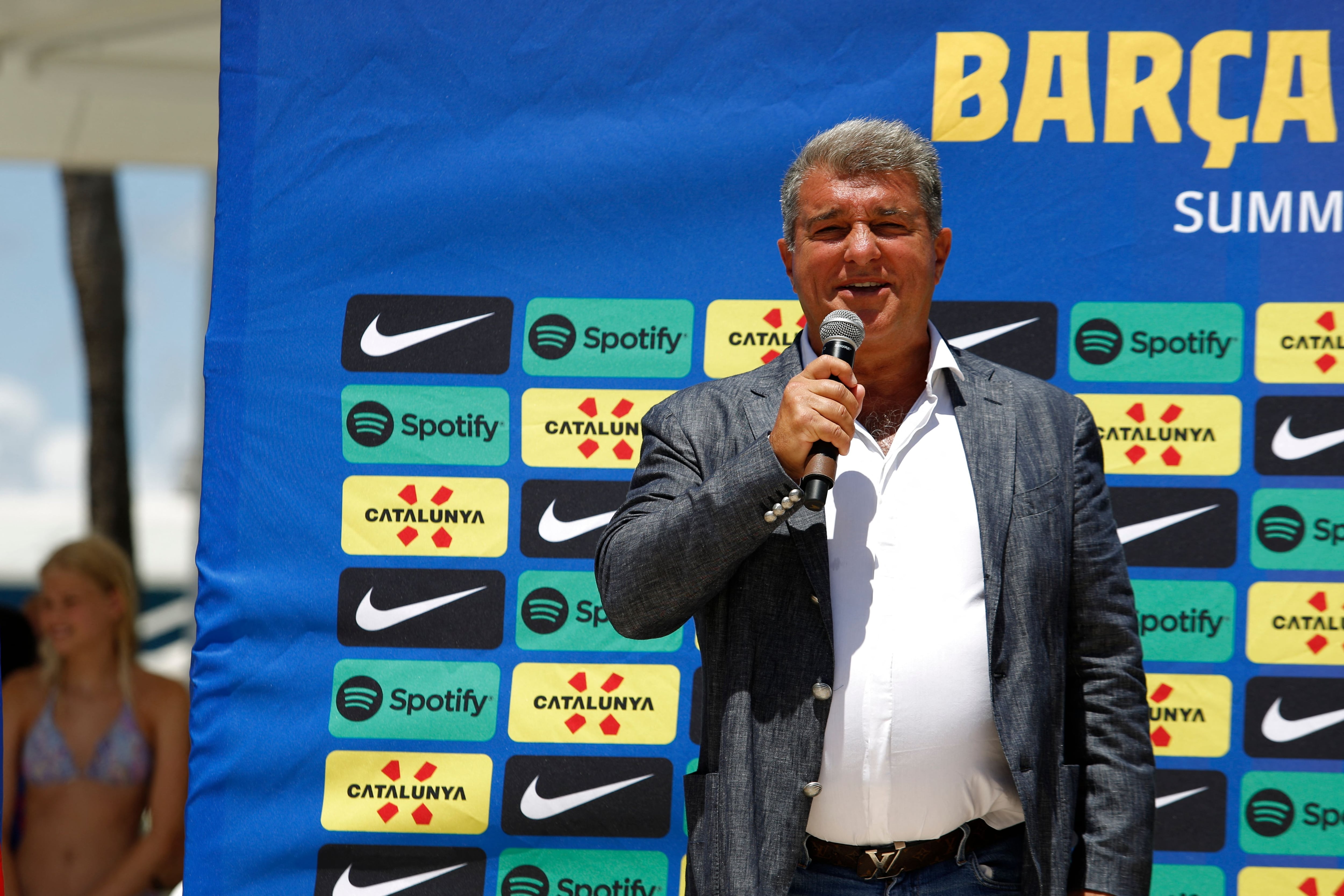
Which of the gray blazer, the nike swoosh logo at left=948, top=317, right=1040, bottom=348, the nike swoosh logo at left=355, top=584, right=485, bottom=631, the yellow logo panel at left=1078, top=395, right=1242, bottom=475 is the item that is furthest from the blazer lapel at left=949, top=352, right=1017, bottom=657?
the nike swoosh logo at left=355, top=584, right=485, bottom=631

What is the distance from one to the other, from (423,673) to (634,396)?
755mm

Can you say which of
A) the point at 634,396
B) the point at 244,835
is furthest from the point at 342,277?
the point at 244,835

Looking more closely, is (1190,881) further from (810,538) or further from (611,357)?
(611,357)

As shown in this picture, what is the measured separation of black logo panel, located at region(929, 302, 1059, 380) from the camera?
2463mm

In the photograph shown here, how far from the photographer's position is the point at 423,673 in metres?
2.48

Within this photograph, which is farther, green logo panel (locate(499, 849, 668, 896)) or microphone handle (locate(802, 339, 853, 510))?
green logo panel (locate(499, 849, 668, 896))

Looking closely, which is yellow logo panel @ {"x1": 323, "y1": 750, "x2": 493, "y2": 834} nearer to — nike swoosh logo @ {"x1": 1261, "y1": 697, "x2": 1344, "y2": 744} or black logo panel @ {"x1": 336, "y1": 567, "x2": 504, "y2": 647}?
black logo panel @ {"x1": 336, "y1": 567, "x2": 504, "y2": 647}

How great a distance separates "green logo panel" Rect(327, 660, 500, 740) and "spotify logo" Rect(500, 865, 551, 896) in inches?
11.6

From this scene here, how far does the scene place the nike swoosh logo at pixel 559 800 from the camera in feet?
8.11

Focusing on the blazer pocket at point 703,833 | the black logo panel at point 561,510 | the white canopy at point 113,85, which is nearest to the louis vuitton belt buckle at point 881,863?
the blazer pocket at point 703,833

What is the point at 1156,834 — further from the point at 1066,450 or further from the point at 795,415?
the point at 795,415

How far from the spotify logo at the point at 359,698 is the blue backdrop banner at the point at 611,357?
0.8 inches

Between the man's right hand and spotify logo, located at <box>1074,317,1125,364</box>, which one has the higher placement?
spotify logo, located at <box>1074,317,1125,364</box>

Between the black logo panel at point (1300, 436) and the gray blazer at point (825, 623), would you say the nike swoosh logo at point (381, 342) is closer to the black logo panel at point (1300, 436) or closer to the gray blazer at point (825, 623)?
the gray blazer at point (825, 623)
